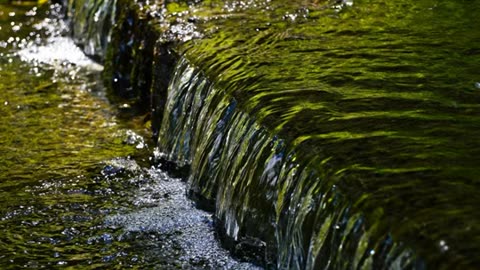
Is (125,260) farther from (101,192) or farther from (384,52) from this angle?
(384,52)

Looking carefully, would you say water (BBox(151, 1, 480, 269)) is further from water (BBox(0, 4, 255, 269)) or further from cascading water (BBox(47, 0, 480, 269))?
water (BBox(0, 4, 255, 269))

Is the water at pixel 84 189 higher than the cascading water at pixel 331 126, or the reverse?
the cascading water at pixel 331 126

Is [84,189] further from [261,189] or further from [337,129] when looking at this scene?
[337,129]

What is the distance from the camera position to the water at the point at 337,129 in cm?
369

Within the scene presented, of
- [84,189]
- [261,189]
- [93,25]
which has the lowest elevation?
[84,189]

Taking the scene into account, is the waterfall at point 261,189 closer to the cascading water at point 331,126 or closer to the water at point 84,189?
the cascading water at point 331,126

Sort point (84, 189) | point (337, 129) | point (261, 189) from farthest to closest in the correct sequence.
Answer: point (84, 189) → point (261, 189) → point (337, 129)

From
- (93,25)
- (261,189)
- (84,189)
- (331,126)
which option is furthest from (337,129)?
(93,25)

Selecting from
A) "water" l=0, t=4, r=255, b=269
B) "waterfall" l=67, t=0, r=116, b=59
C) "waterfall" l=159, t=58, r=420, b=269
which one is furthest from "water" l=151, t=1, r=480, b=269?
"waterfall" l=67, t=0, r=116, b=59

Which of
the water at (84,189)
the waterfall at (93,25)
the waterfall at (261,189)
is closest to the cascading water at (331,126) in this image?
the waterfall at (261,189)

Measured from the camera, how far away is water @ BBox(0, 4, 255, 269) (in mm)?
5027

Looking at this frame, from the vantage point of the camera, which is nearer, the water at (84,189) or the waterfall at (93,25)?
the water at (84,189)

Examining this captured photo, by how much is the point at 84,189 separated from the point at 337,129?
2027 mm

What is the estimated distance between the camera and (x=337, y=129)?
15.0 ft
